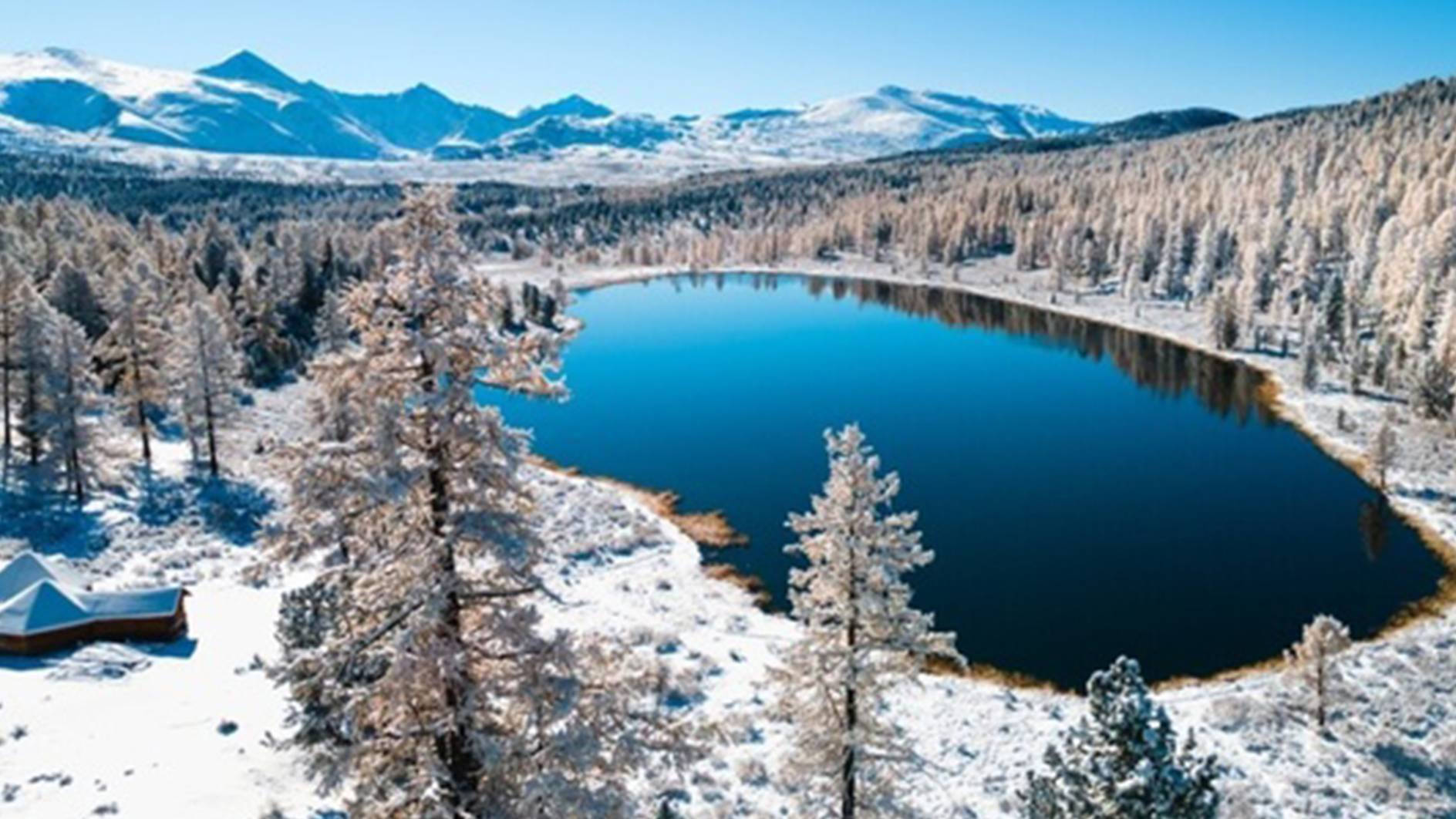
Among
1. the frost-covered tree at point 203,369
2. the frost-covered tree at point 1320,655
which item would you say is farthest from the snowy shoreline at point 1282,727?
the frost-covered tree at point 203,369

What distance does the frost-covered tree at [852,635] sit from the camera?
17.9 meters

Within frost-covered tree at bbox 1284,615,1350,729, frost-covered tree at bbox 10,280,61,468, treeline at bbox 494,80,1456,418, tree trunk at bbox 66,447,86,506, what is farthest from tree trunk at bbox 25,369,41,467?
treeline at bbox 494,80,1456,418

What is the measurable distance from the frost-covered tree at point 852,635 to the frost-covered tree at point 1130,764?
13.3 feet

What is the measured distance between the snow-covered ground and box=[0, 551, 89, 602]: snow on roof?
12.2ft

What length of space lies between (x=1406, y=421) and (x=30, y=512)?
292 ft

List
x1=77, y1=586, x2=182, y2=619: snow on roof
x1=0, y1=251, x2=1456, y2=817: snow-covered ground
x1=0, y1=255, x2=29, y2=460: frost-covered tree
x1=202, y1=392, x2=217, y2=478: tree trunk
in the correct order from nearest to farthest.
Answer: x1=0, y1=251, x2=1456, y2=817: snow-covered ground → x1=77, y1=586, x2=182, y2=619: snow on roof → x1=0, y1=255, x2=29, y2=460: frost-covered tree → x1=202, y1=392, x2=217, y2=478: tree trunk

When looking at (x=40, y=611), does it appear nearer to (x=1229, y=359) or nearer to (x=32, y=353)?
(x=32, y=353)

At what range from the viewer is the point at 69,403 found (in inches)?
1807

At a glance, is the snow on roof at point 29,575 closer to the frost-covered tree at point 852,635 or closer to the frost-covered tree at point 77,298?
the frost-covered tree at point 852,635

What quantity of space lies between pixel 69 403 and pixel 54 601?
699 inches

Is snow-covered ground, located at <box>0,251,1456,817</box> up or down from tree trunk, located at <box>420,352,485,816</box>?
down

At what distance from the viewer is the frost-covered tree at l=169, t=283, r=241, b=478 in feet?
171

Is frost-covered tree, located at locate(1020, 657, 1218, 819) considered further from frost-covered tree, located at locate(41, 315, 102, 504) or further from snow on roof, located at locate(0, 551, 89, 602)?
frost-covered tree, located at locate(41, 315, 102, 504)

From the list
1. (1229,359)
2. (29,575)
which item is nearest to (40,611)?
(29,575)
